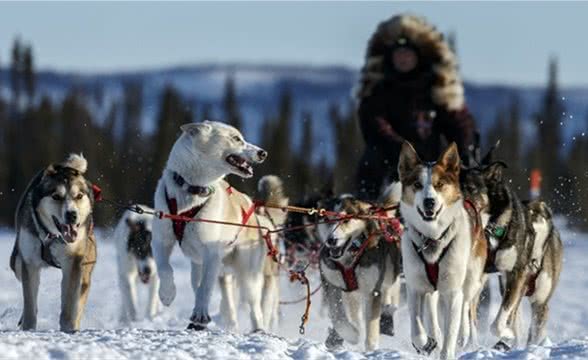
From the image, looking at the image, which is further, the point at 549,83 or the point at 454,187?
the point at 549,83

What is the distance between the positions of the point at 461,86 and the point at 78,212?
3.95 meters

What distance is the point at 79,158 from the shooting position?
21.2ft

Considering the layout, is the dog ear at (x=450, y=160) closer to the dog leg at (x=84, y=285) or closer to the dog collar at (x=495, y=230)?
the dog collar at (x=495, y=230)

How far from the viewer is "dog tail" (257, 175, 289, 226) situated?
27.2 ft

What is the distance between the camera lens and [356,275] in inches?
284

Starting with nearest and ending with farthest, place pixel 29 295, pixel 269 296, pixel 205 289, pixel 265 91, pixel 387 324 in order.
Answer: pixel 29 295 < pixel 205 289 < pixel 387 324 < pixel 269 296 < pixel 265 91

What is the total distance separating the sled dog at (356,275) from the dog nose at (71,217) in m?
1.65

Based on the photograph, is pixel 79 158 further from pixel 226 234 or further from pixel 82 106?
pixel 82 106

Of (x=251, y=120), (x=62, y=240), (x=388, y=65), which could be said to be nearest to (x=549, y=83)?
(x=388, y=65)

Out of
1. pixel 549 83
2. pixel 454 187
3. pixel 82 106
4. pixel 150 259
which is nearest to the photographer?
pixel 454 187

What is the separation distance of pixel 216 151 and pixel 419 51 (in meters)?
3.05

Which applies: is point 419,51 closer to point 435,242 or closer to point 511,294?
point 511,294

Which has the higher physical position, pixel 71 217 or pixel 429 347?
pixel 71 217

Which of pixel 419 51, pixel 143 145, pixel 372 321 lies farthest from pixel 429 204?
pixel 143 145
